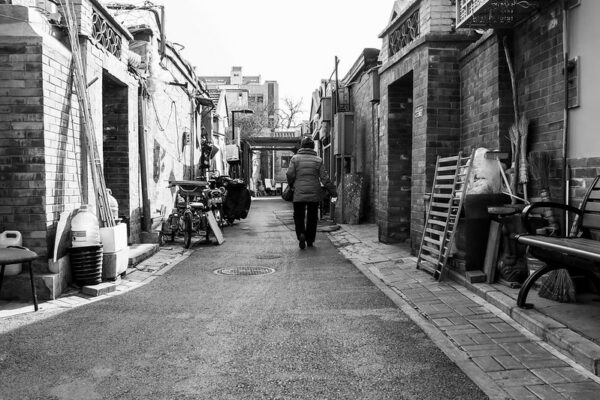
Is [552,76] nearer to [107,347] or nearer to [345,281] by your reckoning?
[345,281]

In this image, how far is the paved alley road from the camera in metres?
2.91

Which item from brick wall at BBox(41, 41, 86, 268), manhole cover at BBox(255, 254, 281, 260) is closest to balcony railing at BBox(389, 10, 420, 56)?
manhole cover at BBox(255, 254, 281, 260)

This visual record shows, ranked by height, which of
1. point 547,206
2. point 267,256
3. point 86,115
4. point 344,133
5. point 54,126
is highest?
point 344,133

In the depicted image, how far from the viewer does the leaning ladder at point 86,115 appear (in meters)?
5.57

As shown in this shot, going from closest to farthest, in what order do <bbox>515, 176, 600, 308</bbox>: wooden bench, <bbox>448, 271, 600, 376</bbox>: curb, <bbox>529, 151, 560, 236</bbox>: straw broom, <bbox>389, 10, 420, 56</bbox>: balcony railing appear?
<bbox>448, 271, 600, 376</bbox>: curb, <bbox>515, 176, 600, 308</bbox>: wooden bench, <bbox>529, 151, 560, 236</bbox>: straw broom, <bbox>389, 10, 420, 56</bbox>: balcony railing

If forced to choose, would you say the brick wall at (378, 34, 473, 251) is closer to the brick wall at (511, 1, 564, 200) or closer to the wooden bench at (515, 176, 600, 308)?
the brick wall at (511, 1, 564, 200)

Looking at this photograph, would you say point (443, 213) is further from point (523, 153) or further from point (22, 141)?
point (22, 141)

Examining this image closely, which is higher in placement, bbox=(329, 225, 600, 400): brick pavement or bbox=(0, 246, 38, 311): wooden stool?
bbox=(0, 246, 38, 311): wooden stool

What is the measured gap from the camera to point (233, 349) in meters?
3.58

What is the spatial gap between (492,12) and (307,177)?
14.7ft

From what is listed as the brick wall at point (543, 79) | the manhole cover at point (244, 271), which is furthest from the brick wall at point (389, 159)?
the manhole cover at point (244, 271)

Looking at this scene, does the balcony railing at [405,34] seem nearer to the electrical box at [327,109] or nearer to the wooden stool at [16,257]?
the wooden stool at [16,257]

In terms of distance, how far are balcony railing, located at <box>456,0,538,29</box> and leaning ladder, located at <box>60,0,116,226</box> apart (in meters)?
4.15

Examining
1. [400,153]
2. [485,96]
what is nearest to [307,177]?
[400,153]
